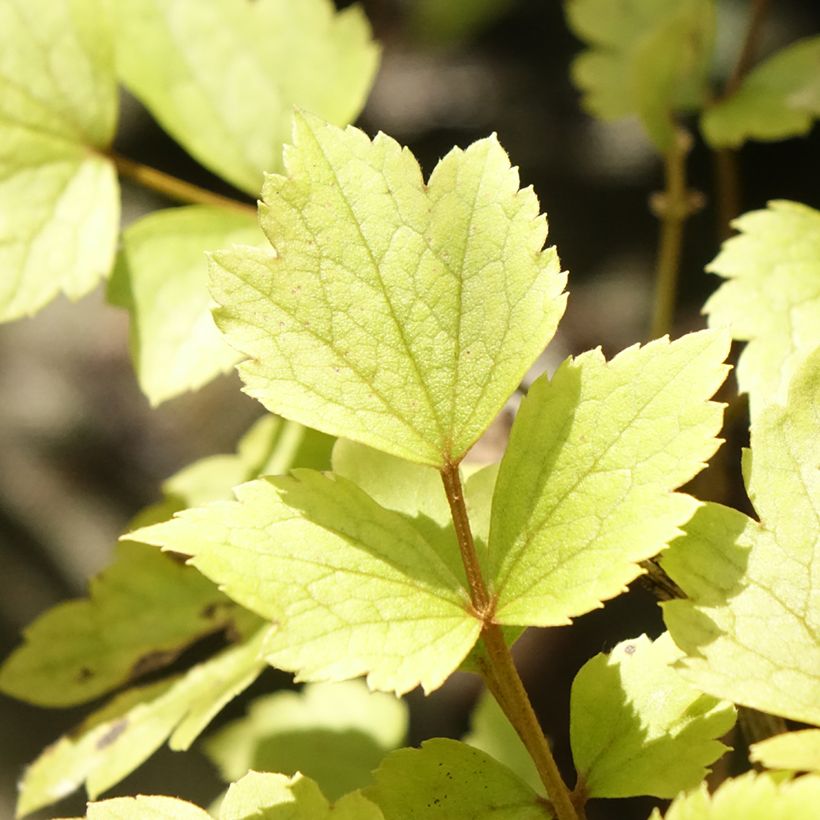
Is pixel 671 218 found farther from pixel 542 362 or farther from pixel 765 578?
pixel 765 578

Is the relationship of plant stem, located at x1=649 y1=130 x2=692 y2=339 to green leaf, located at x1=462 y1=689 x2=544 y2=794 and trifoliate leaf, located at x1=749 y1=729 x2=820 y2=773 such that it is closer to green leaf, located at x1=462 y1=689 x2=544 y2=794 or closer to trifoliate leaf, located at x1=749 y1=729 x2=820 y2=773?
green leaf, located at x1=462 y1=689 x2=544 y2=794

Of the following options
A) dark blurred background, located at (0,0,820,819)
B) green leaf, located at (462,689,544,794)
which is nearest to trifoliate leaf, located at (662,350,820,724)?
green leaf, located at (462,689,544,794)

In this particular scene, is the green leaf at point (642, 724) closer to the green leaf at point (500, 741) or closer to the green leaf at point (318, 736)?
the green leaf at point (500, 741)

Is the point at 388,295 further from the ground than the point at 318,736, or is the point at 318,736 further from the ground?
the point at 388,295

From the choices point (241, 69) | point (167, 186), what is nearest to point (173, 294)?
point (167, 186)

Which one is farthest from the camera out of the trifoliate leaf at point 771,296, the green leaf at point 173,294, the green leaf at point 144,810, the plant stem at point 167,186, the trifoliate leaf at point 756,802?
the plant stem at point 167,186

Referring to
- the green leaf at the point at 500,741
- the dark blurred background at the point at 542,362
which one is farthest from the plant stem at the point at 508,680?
the dark blurred background at the point at 542,362
